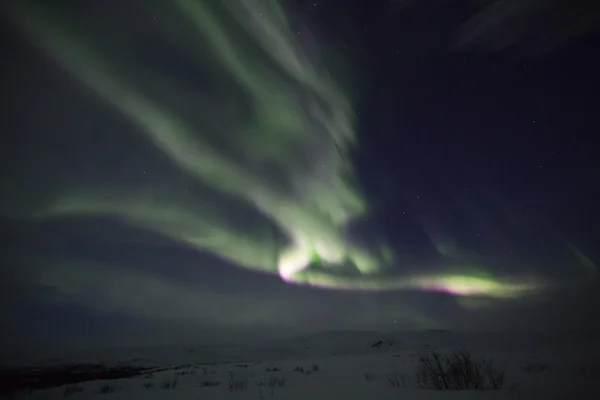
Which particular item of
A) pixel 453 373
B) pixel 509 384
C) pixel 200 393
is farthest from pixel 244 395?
pixel 509 384

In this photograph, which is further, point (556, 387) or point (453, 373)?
point (453, 373)

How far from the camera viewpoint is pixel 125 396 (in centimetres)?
1092

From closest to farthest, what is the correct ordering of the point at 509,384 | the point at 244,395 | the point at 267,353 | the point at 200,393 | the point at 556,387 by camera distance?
the point at 556,387 < the point at 509,384 < the point at 244,395 < the point at 200,393 < the point at 267,353

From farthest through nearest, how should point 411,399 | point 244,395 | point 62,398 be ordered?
point 62,398, point 244,395, point 411,399

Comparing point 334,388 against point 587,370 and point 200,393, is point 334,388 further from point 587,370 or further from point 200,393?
point 587,370

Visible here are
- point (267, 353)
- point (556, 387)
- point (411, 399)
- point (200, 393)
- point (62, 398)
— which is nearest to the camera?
point (411, 399)

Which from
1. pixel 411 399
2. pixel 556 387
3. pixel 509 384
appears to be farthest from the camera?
pixel 509 384

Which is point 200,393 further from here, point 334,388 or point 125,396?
point 334,388

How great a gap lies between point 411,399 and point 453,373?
7.75ft

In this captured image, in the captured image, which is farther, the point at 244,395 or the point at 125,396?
the point at 125,396

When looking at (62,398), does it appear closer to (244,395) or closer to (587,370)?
(244,395)

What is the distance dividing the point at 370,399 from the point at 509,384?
3717mm

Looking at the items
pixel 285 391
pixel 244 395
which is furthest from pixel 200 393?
pixel 285 391

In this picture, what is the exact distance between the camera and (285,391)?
9523 mm
